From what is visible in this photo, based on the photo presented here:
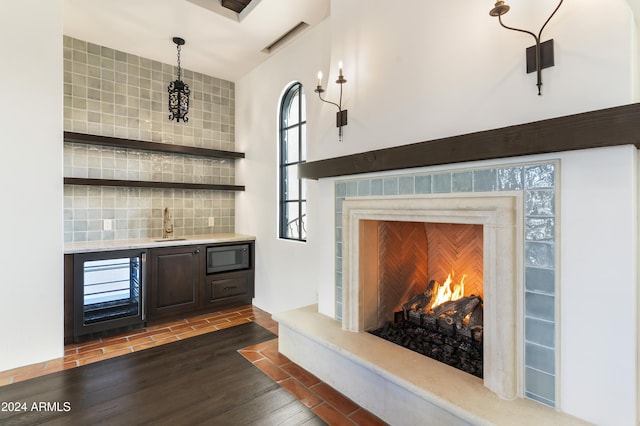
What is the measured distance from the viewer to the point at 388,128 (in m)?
2.18

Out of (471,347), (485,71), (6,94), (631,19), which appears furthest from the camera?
(6,94)

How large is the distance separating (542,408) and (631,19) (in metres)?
1.68

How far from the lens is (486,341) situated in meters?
1.69

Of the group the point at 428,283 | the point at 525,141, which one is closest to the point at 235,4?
the point at 525,141

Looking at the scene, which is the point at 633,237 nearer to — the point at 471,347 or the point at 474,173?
the point at 474,173

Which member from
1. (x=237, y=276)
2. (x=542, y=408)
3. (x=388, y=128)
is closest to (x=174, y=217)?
(x=237, y=276)

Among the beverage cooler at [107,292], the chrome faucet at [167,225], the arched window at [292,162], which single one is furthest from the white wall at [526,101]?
the chrome faucet at [167,225]

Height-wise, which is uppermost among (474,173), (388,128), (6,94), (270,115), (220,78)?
(220,78)

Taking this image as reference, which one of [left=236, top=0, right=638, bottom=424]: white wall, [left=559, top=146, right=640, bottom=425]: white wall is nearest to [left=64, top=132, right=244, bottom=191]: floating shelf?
[left=236, top=0, right=638, bottom=424]: white wall

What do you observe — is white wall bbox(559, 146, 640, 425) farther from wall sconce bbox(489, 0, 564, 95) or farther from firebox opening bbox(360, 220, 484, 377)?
firebox opening bbox(360, 220, 484, 377)

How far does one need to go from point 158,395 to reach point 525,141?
8.78 feet

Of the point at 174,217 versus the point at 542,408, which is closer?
the point at 542,408

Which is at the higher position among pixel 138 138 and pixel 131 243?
pixel 138 138

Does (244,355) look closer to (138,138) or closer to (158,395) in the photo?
(158,395)
